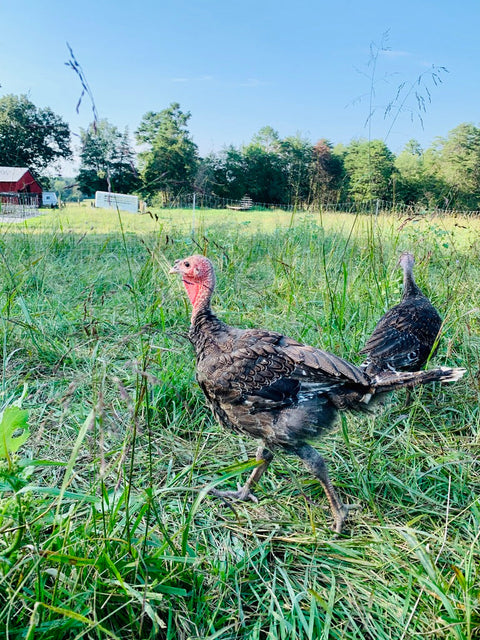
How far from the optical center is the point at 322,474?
6.72ft

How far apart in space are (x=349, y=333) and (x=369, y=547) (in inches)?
82.0

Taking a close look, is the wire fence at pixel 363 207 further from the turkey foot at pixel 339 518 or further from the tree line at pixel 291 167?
the turkey foot at pixel 339 518

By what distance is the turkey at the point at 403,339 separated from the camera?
3033 millimetres

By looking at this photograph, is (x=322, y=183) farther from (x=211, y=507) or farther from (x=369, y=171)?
(x=211, y=507)

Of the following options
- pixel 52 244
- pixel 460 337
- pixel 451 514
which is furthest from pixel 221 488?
pixel 52 244

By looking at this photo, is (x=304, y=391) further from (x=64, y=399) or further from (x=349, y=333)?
(x=349, y=333)

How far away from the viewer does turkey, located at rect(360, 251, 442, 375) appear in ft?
9.95

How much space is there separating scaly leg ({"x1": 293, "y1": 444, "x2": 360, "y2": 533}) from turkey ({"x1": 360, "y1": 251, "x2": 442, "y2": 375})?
98cm

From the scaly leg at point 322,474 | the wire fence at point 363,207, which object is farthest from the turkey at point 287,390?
the wire fence at point 363,207

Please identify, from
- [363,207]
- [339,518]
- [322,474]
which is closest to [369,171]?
[363,207]

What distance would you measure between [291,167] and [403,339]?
22.2 feet

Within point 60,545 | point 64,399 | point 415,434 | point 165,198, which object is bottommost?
point 415,434

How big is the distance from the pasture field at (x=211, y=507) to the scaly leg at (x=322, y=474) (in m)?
0.07

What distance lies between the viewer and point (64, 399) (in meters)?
1.23
